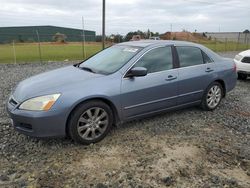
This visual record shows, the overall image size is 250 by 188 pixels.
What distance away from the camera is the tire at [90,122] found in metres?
4.23

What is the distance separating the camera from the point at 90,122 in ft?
14.4

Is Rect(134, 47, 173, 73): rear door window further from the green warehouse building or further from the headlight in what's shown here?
the green warehouse building

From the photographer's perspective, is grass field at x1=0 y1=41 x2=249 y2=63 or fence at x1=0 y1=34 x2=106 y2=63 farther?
grass field at x1=0 y1=41 x2=249 y2=63

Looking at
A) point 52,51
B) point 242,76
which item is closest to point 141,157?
point 242,76

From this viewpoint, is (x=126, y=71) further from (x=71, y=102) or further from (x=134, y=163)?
(x=134, y=163)

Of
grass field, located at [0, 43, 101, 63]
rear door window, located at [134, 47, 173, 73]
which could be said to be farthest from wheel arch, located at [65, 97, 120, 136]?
grass field, located at [0, 43, 101, 63]

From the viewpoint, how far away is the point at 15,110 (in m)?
4.16

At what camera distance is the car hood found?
4234 millimetres

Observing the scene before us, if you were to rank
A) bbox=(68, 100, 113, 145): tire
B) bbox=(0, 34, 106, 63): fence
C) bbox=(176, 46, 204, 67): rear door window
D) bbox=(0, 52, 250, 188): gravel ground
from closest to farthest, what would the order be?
1. bbox=(0, 52, 250, 188): gravel ground
2. bbox=(68, 100, 113, 145): tire
3. bbox=(176, 46, 204, 67): rear door window
4. bbox=(0, 34, 106, 63): fence

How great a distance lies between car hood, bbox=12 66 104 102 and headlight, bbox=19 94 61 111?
0.08 meters

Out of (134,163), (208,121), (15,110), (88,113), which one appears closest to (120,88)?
(88,113)

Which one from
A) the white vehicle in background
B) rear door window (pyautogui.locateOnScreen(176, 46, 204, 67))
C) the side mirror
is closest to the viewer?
the side mirror

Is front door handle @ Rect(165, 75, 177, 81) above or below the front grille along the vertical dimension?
above

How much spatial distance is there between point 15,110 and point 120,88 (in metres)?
1.55
